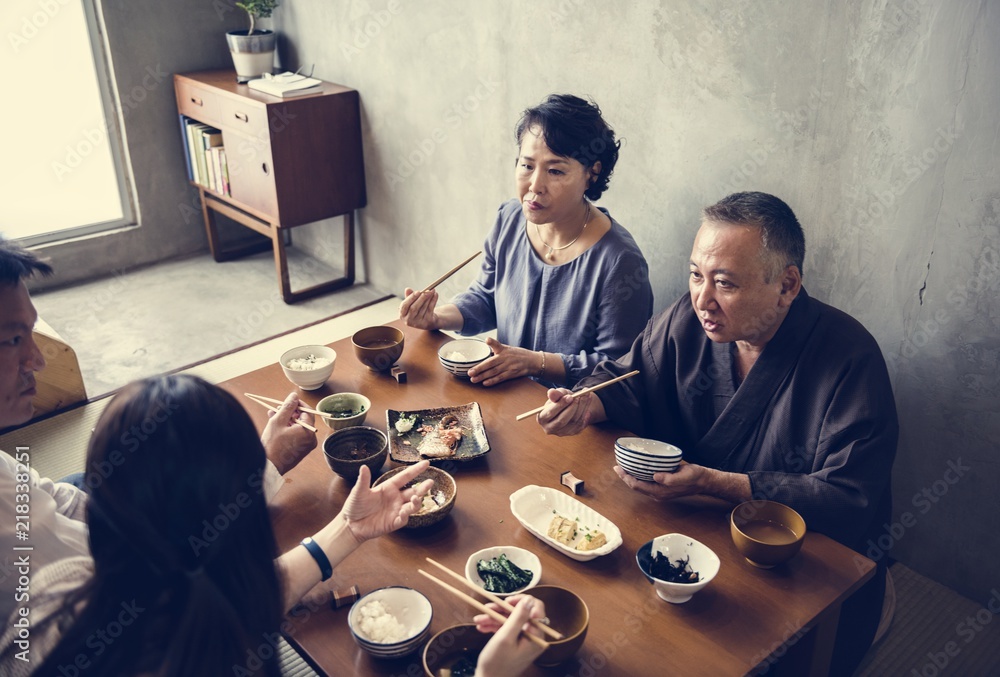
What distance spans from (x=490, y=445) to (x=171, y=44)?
407cm

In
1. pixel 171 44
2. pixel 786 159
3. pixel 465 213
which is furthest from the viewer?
pixel 171 44

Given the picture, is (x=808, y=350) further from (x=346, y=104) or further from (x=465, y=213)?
(x=346, y=104)

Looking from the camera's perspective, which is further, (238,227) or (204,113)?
(238,227)

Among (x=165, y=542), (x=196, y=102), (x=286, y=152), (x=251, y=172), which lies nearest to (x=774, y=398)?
(x=165, y=542)

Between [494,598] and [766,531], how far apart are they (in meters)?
0.60

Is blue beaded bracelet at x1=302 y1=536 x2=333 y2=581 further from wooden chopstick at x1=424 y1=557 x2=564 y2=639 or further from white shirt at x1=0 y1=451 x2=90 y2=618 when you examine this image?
white shirt at x1=0 y1=451 x2=90 y2=618

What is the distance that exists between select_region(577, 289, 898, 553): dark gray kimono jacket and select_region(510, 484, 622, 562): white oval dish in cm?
37

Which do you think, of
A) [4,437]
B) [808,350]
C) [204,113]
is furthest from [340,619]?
[204,113]

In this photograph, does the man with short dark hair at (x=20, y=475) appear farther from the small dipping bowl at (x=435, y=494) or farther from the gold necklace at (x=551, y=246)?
the gold necklace at (x=551, y=246)

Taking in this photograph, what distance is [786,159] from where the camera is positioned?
8.44ft

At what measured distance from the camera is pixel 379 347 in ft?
7.70

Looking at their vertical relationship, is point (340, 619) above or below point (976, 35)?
below

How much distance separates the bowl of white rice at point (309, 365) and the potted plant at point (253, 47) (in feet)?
9.44

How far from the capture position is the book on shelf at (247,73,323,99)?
4.32 m
